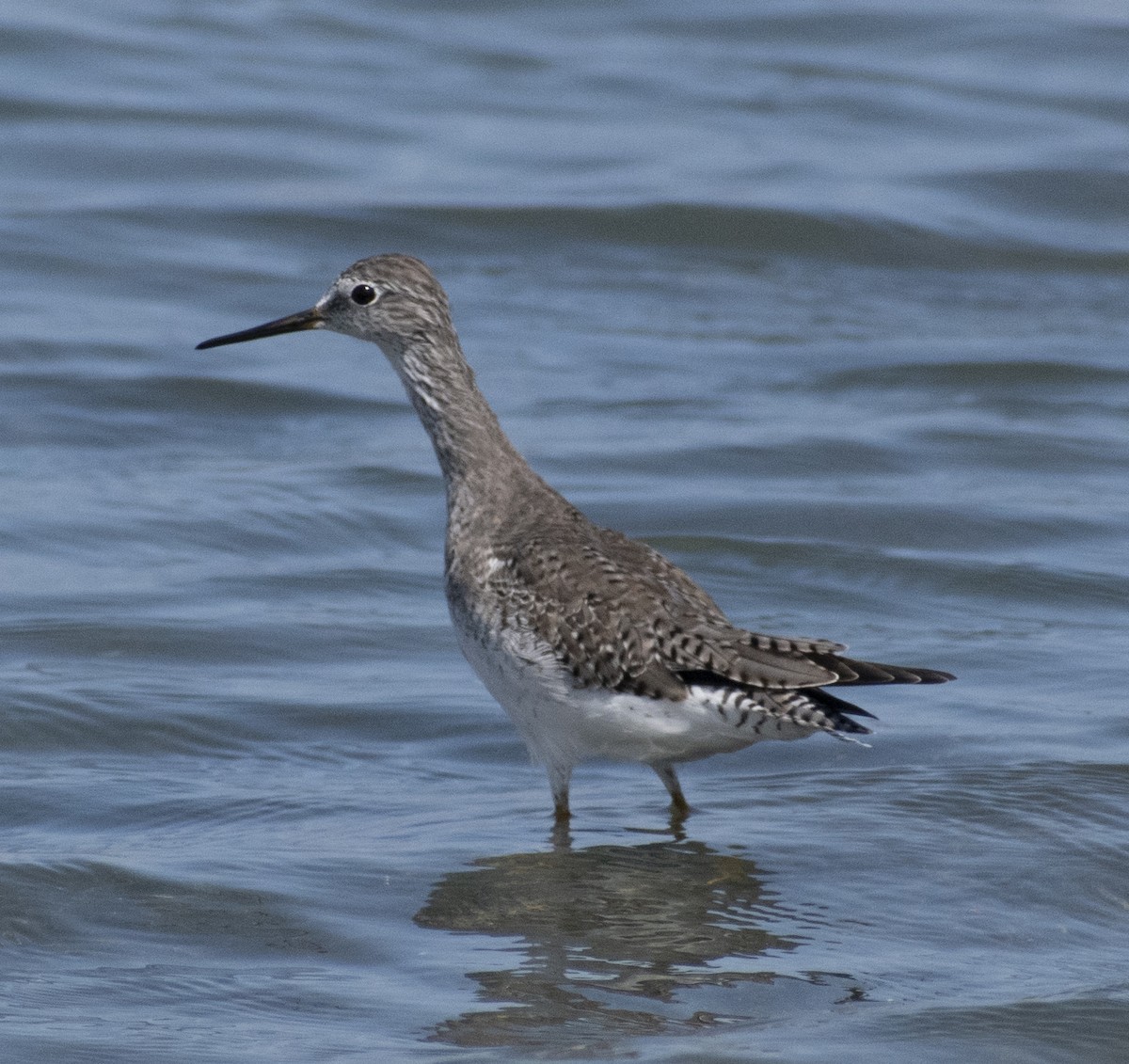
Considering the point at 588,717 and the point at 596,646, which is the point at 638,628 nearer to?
the point at 596,646

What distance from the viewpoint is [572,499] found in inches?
438

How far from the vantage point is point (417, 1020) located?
18.2 ft

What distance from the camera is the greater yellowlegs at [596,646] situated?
6543mm

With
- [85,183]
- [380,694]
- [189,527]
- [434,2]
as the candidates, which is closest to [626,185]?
[85,183]

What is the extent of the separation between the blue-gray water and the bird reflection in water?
2cm

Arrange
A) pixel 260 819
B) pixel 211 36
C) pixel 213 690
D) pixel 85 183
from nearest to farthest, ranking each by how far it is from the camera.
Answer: pixel 260 819
pixel 213 690
pixel 85 183
pixel 211 36

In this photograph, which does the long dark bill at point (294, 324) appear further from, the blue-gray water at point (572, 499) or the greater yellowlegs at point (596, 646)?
the blue-gray water at point (572, 499)

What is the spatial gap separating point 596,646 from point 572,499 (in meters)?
4.36

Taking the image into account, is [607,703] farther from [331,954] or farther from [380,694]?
[380,694]

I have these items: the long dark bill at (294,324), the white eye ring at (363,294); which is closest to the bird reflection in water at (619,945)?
the white eye ring at (363,294)

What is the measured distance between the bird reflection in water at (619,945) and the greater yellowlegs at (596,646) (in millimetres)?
388

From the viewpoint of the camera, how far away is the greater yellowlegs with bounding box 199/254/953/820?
21.5 ft

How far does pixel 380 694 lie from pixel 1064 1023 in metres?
3.76

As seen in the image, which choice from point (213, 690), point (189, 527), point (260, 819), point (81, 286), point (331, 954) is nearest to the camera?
point (331, 954)
